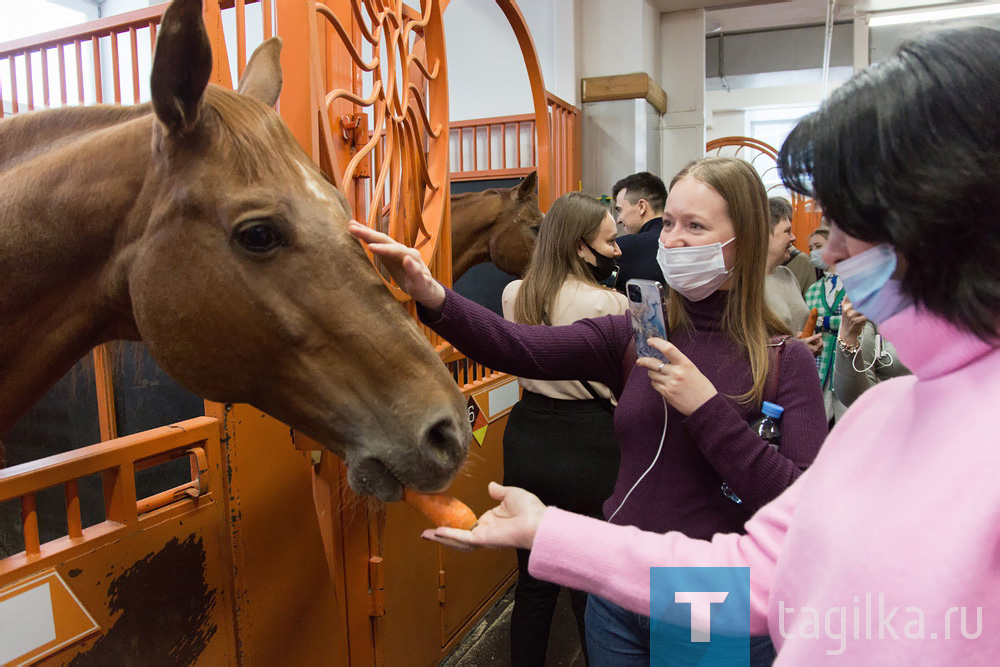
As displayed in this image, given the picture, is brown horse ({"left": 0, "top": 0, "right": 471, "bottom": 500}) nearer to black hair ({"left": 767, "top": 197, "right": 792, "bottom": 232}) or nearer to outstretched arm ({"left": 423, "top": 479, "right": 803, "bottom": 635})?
outstretched arm ({"left": 423, "top": 479, "right": 803, "bottom": 635})

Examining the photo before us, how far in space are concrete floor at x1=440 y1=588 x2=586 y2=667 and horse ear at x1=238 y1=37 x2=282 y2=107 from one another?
2.12 meters

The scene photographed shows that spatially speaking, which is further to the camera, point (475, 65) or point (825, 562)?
point (475, 65)

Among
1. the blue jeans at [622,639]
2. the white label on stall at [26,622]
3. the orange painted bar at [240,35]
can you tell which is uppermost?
the orange painted bar at [240,35]

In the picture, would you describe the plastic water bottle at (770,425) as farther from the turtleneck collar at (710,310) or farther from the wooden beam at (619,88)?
the wooden beam at (619,88)

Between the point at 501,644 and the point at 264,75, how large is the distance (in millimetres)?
2286

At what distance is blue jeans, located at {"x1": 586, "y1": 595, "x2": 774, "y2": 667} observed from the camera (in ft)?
3.93

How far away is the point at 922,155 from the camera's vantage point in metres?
0.53

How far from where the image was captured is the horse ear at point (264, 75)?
1185mm

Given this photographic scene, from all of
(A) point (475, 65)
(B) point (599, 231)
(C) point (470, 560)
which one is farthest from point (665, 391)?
(A) point (475, 65)

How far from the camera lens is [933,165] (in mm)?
528

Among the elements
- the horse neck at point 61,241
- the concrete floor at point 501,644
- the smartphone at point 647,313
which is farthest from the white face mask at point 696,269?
the concrete floor at point 501,644

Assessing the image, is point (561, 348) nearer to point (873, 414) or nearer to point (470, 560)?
point (873, 414)

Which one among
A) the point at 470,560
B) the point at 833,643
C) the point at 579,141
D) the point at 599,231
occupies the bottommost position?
the point at 470,560

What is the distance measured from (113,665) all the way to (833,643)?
1206 millimetres
